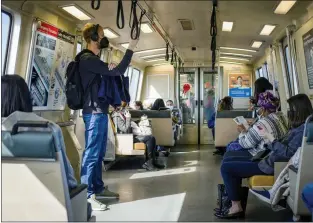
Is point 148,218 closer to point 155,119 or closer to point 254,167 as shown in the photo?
point 254,167

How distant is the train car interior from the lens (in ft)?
6.00

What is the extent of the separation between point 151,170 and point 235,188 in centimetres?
265

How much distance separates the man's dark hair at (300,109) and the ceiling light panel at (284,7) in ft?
5.64

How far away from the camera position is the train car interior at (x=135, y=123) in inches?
72.0

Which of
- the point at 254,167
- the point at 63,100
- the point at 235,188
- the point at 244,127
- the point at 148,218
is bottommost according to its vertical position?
the point at 148,218

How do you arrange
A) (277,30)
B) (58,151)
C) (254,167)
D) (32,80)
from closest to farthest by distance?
(58,151)
(254,167)
(32,80)
(277,30)

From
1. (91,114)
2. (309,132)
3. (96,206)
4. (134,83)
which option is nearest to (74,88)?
(91,114)

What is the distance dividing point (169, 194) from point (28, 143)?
2455 millimetres

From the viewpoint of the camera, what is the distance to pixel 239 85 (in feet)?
30.6

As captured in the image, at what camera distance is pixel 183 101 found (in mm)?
10023

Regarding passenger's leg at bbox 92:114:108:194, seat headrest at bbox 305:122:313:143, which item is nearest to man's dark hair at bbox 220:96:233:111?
passenger's leg at bbox 92:114:108:194

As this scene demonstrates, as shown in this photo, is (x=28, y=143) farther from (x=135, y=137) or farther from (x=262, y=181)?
(x=135, y=137)

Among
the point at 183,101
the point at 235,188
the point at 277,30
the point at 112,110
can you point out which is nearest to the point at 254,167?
the point at 235,188

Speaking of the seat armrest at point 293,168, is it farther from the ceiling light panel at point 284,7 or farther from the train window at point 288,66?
the train window at point 288,66
